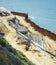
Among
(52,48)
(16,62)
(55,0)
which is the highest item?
(16,62)

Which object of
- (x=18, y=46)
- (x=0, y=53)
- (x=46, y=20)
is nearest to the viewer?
(x=0, y=53)

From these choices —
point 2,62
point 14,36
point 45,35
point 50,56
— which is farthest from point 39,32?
point 2,62

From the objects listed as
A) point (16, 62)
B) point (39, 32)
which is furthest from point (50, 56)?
point (39, 32)

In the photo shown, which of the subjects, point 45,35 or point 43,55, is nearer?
point 43,55

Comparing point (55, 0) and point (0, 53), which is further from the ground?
point (0, 53)

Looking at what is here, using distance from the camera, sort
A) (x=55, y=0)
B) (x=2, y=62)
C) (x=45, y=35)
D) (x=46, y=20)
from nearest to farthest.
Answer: (x=2, y=62) → (x=45, y=35) → (x=46, y=20) → (x=55, y=0)

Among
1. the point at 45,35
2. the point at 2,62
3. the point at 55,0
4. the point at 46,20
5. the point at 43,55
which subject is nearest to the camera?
the point at 2,62

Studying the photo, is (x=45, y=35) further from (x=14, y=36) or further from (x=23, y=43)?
(x=23, y=43)

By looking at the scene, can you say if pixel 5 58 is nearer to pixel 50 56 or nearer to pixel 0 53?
pixel 0 53

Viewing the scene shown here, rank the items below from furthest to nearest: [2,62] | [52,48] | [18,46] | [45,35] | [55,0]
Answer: [55,0], [45,35], [52,48], [18,46], [2,62]
